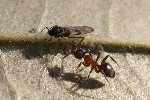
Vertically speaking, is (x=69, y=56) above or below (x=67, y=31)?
below

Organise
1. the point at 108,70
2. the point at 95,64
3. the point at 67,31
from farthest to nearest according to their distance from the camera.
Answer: the point at 67,31 → the point at 95,64 → the point at 108,70

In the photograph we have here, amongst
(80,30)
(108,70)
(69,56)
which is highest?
(80,30)

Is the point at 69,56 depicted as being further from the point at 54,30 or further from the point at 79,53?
the point at 54,30

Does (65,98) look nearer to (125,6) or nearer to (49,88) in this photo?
(49,88)

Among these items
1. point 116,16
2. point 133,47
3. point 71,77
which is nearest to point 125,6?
point 116,16

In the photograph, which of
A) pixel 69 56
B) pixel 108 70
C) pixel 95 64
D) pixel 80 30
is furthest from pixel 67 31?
pixel 108 70

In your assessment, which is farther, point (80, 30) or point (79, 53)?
point (80, 30)

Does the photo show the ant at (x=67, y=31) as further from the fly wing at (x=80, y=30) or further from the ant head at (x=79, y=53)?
the ant head at (x=79, y=53)
